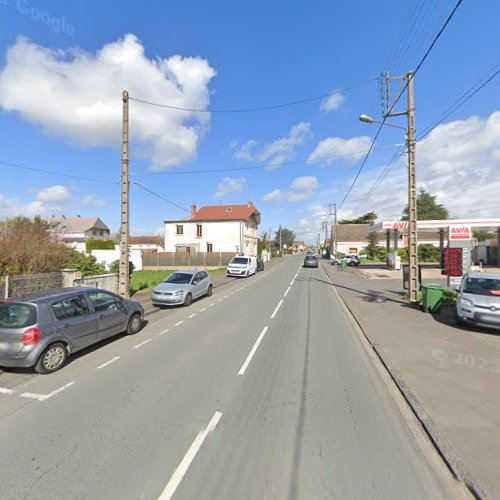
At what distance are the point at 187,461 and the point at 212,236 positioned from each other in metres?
39.0

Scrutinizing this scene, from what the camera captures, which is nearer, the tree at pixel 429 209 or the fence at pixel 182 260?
the fence at pixel 182 260

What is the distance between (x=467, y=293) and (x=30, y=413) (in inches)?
404

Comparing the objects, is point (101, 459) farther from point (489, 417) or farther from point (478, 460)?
point (489, 417)

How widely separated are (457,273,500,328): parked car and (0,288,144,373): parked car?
30.3 ft

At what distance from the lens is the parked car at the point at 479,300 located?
23.4 ft

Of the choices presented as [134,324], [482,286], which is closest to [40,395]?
[134,324]

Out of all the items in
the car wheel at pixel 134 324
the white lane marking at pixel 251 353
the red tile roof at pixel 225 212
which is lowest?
the white lane marking at pixel 251 353

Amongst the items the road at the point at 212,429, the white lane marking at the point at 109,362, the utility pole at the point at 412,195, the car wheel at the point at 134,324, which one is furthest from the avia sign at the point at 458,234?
the white lane marking at the point at 109,362

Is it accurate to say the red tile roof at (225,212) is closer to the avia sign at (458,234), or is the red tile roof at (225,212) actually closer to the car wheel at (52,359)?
the avia sign at (458,234)

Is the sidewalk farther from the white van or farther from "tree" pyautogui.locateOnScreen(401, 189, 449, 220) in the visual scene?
"tree" pyautogui.locateOnScreen(401, 189, 449, 220)

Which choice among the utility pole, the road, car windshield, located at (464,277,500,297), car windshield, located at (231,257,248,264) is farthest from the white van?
the road

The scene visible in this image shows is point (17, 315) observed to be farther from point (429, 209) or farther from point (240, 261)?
point (429, 209)

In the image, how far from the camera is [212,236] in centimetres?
4144

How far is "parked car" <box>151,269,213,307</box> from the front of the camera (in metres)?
11.1
